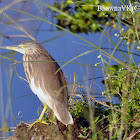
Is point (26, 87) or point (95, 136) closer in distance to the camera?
point (95, 136)

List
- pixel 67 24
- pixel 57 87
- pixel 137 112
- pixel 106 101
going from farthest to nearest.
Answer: pixel 67 24 → pixel 106 101 → pixel 57 87 → pixel 137 112

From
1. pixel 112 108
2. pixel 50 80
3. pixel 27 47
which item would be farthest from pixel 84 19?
pixel 112 108

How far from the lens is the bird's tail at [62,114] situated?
67.8 inches

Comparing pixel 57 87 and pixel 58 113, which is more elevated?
pixel 57 87

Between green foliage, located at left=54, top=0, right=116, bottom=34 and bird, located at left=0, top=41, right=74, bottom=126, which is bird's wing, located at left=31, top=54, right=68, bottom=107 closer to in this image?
bird, located at left=0, top=41, right=74, bottom=126

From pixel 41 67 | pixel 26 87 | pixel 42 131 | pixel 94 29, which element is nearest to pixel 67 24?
pixel 94 29

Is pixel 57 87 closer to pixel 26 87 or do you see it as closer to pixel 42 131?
pixel 42 131

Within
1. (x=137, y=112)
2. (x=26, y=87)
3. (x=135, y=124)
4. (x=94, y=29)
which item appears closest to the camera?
(x=135, y=124)

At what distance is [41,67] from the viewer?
76.9 inches

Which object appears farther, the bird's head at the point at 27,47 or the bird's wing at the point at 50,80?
the bird's head at the point at 27,47

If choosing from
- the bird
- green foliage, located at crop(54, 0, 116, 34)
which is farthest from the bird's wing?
green foliage, located at crop(54, 0, 116, 34)

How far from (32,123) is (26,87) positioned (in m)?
0.51

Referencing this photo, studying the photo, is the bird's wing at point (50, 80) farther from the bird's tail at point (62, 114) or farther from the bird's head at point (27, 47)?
the bird's head at point (27, 47)

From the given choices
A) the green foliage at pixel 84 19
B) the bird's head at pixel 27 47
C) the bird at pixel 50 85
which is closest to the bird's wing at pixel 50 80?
the bird at pixel 50 85
